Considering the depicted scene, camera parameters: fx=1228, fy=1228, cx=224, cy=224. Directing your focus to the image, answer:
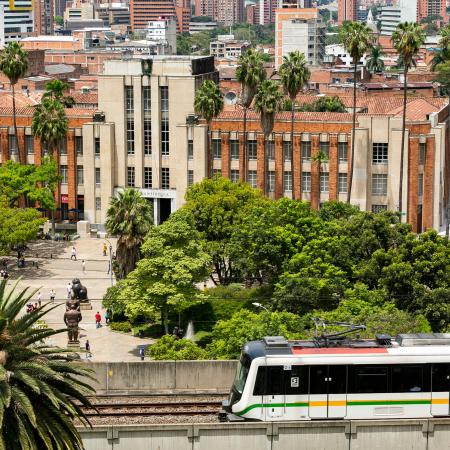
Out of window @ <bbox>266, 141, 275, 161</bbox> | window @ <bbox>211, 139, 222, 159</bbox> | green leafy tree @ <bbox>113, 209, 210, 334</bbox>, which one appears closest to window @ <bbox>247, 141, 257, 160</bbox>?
window @ <bbox>266, 141, 275, 161</bbox>

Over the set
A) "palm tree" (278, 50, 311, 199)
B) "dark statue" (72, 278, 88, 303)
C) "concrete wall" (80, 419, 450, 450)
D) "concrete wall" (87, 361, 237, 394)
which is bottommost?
"dark statue" (72, 278, 88, 303)

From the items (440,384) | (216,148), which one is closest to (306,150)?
(216,148)

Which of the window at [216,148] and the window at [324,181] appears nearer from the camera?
the window at [324,181]

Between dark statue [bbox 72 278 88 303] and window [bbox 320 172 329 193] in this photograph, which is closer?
dark statue [bbox 72 278 88 303]

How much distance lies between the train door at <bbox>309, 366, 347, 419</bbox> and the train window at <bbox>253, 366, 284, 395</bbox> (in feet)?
3.81

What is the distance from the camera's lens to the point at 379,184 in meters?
112

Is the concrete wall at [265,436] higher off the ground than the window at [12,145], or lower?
lower

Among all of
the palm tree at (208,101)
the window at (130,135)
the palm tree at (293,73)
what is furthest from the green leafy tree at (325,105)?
the palm tree at (208,101)

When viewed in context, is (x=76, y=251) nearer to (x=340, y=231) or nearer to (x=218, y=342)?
(x=340, y=231)

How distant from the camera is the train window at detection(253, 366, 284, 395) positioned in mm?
43406

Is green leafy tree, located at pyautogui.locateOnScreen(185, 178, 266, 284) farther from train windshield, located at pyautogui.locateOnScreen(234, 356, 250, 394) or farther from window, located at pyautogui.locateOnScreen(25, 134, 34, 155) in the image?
train windshield, located at pyautogui.locateOnScreen(234, 356, 250, 394)

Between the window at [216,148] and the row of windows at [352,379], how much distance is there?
7204cm

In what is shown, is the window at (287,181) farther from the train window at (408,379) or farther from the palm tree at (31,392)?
the palm tree at (31,392)

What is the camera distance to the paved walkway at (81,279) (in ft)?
257
